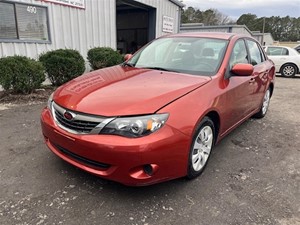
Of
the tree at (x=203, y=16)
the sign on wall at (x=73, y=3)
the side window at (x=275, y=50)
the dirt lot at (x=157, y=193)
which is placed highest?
the tree at (x=203, y=16)

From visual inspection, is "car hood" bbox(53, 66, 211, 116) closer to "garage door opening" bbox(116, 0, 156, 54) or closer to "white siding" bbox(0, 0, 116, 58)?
"white siding" bbox(0, 0, 116, 58)

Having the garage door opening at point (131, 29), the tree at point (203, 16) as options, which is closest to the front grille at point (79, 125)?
the garage door opening at point (131, 29)

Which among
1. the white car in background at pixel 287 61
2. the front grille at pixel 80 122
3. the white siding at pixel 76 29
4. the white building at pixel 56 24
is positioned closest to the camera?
the front grille at pixel 80 122

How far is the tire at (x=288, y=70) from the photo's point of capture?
12.5 m

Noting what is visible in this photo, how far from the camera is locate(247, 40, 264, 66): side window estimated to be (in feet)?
14.1

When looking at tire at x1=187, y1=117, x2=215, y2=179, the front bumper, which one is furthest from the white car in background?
the front bumper

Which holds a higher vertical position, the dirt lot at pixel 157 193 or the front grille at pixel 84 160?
the front grille at pixel 84 160

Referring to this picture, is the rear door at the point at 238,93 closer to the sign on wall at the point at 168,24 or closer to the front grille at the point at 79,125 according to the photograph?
the front grille at the point at 79,125

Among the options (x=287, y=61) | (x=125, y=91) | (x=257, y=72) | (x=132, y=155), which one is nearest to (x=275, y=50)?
(x=287, y=61)

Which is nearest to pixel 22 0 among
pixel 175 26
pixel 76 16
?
pixel 76 16

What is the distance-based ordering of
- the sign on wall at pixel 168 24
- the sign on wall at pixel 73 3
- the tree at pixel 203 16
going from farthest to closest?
1. the tree at pixel 203 16
2. the sign on wall at pixel 168 24
3. the sign on wall at pixel 73 3

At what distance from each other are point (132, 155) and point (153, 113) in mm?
415

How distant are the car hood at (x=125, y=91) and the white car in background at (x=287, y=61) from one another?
11.5 meters

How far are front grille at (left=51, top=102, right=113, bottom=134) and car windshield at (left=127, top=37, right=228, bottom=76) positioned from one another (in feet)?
4.59
